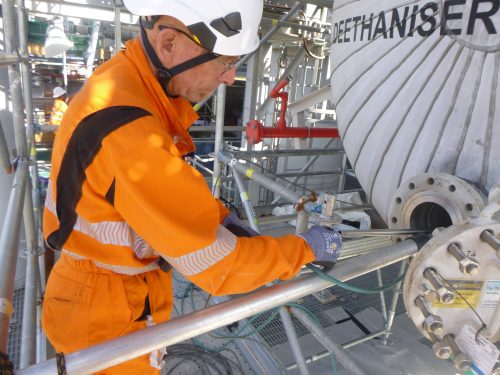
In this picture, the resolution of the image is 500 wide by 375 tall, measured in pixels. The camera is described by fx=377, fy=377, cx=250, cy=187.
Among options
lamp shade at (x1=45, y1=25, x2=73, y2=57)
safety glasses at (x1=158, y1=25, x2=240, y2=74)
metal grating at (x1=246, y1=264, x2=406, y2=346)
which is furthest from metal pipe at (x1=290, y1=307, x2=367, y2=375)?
lamp shade at (x1=45, y1=25, x2=73, y2=57)

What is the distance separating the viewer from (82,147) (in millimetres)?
1145

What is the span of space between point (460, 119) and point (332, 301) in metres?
2.91

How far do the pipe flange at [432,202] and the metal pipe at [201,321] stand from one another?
9.3 inches

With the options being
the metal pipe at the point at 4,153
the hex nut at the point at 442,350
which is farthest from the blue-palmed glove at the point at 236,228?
the metal pipe at the point at 4,153

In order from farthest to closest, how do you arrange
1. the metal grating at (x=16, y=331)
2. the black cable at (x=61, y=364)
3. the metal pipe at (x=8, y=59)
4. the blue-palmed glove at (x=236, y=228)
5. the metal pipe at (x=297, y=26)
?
the metal pipe at (x=297, y=26) < the metal grating at (x=16, y=331) < the metal pipe at (x=8, y=59) < the blue-palmed glove at (x=236, y=228) < the black cable at (x=61, y=364)

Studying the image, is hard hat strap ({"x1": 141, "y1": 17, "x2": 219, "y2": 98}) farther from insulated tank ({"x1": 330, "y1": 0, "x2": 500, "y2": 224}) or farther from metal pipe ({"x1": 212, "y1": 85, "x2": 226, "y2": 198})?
metal pipe ({"x1": 212, "y1": 85, "x2": 226, "y2": 198})

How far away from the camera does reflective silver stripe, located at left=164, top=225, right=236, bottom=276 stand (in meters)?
1.12

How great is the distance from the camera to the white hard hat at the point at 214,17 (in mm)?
1367

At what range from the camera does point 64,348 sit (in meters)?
1.52

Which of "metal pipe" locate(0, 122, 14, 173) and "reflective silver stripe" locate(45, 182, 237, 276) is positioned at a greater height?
"metal pipe" locate(0, 122, 14, 173)

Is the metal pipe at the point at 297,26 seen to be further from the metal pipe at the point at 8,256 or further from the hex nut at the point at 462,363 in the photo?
the hex nut at the point at 462,363

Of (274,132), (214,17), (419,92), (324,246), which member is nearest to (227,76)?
(214,17)

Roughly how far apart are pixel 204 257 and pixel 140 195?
0.26 m

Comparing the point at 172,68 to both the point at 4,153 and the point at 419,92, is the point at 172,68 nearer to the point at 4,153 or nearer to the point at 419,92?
the point at 419,92
